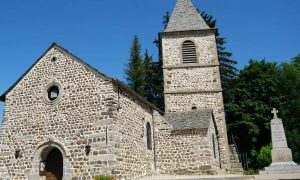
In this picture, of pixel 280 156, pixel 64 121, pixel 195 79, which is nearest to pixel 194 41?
pixel 195 79

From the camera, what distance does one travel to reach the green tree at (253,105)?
3075 cm

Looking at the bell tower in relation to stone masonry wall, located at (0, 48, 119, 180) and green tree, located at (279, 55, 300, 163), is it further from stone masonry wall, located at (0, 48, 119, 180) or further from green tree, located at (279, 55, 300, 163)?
stone masonry wall, located at (0, 48, 119, 180)

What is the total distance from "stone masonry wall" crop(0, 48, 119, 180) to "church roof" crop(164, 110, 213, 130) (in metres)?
6.26

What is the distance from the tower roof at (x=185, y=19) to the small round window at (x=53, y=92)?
504 inches

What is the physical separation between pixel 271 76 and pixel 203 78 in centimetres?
1373

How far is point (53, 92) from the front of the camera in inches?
594

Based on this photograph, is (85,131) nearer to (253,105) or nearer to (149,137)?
(149,137)

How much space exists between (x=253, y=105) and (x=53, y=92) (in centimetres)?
2289

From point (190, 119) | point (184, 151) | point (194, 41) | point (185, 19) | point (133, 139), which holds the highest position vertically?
point (185, 19)

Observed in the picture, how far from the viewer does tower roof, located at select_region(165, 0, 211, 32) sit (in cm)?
2529

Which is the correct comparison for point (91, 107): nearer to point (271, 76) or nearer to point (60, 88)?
point (60, 88)

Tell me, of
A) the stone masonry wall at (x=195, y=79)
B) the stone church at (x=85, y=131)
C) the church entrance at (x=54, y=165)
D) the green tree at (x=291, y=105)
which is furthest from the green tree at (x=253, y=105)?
the church entrance at (x=54, y=165)

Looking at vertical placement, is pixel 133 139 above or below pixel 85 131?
below

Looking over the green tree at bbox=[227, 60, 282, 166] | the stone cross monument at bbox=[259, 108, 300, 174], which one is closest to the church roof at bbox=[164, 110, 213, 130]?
the stone cross monument at bbox=[259, 108, 300, 174]
